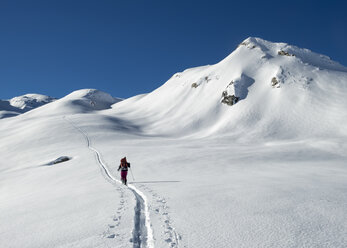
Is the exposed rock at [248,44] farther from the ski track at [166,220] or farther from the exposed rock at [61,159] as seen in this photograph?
the ski track at [166,220]

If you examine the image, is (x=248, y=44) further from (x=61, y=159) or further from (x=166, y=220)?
(x=166, y=220)

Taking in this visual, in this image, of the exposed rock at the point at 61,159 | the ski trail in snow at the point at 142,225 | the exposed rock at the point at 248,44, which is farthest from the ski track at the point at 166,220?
the exposed rock at the point at 248,44

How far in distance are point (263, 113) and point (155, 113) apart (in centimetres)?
3709

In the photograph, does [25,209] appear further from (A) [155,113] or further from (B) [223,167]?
(A) [155,113]

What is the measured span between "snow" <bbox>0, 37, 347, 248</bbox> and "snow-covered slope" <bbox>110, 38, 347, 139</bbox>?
0.39 meters

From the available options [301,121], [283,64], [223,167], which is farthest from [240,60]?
[223,167]

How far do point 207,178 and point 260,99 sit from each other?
5356cm

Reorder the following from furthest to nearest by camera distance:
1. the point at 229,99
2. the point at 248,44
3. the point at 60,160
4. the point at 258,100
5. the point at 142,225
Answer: the point at 248,44, the point at 229,99, the point at 258,100, the point at 60,160, the point at 142,225

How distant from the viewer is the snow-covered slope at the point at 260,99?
51250 millimetres

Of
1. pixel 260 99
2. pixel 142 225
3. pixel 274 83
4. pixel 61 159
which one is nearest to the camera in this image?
pixel 142 225

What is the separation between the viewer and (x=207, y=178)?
1639 cm

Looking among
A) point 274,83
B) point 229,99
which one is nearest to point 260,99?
point 274,83

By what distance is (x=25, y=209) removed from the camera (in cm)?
1110

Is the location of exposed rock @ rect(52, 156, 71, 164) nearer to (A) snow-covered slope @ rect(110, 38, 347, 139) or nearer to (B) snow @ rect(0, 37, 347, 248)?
(B) snow @ rect(0, 37, 347, 248)
